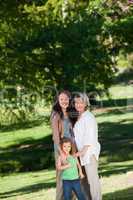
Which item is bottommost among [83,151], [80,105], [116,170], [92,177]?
[116,170]

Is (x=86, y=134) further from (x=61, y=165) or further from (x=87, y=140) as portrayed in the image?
(x=61, y=165)

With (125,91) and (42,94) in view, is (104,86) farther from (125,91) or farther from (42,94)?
(125,91)

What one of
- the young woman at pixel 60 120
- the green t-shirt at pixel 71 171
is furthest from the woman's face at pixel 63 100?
the green t-shirt at pixel 71 171

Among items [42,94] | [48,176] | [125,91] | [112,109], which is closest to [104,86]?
[42,94]

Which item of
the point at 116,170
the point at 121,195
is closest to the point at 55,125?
the point at 121,195

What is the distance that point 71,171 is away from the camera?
941cm

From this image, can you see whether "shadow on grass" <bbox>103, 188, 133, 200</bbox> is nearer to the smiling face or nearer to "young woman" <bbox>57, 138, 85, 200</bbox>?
"young woman" <bbox>57, 138, 85, 200</bbox>

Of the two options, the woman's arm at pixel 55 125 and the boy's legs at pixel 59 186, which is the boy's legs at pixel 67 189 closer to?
the boy's legs at pixel 59 186

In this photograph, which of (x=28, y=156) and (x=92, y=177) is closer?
(x=92, y=177)

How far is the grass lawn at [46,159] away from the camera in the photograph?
13.8 metres

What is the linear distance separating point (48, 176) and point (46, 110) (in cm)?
960

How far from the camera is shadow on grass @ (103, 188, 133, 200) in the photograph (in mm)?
11189

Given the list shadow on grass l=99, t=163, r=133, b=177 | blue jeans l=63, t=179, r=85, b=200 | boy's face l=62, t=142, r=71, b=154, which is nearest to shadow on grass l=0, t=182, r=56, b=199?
shadow on grass l=99, t=163, r=133, b=177

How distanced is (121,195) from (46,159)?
13.3m
